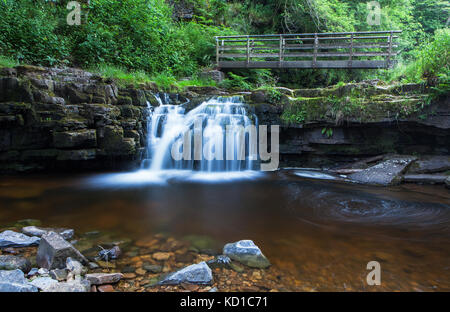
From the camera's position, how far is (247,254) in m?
2.65

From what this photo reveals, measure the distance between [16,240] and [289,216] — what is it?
360 centimetres

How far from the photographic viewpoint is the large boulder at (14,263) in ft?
7.13

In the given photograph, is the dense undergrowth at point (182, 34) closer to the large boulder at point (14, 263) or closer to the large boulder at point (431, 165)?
the large boulder at point (431, 165)

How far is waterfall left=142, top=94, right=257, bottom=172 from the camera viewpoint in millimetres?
7512

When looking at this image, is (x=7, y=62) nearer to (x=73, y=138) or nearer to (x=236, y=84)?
(x=73, y=138)

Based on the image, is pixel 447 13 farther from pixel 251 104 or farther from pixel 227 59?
pixel 251 104

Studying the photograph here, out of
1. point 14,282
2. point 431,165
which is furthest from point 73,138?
point 431,165

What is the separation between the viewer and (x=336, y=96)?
7520mm

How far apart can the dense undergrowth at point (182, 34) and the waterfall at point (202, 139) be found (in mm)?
1693

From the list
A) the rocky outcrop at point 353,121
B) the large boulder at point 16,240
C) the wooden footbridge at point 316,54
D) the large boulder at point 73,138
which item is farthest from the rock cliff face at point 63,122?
the wooden footbridge at point 316,54

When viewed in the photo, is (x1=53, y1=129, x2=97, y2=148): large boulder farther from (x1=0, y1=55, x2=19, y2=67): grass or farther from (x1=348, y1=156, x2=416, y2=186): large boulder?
(x1=348, y1=156, x2=416, y2=186): large boulder

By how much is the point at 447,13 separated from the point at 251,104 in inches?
779

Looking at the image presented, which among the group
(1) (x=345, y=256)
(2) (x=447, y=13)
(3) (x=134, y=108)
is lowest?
(1) (x=345, y=256)
